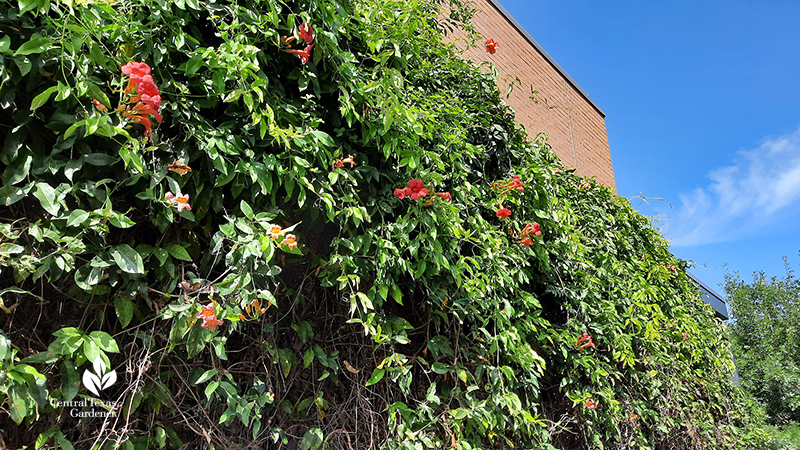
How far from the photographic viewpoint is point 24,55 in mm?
988

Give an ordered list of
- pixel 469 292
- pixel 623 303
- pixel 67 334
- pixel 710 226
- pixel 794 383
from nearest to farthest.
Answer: pixel 67 334 < pixel 469 292 < pixel 623 303 < pixel 794 383 < pixel 710 226

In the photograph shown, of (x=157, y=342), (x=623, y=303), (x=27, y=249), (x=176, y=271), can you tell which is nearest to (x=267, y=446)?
(x=157, y=342)

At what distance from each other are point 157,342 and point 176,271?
184mm

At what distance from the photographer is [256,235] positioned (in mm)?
1140

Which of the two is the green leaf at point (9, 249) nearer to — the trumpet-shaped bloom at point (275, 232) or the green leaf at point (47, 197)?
the green leaf at point (47, 197)

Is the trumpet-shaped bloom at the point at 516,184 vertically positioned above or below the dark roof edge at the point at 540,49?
below

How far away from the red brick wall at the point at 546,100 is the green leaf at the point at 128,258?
3.81m

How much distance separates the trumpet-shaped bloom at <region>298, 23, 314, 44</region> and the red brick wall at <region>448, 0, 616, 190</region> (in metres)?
3.16

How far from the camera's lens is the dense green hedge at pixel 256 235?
1.02 m

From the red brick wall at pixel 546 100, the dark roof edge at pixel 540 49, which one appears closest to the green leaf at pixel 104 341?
the red brick wall at pixel 546 100

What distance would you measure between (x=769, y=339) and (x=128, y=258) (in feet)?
52.7

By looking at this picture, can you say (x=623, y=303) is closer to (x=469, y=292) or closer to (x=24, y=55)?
(x=469, y=292)

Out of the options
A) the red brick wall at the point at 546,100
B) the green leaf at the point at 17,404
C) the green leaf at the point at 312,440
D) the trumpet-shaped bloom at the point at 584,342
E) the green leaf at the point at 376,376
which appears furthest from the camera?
the red brick wall at the point at 546,100

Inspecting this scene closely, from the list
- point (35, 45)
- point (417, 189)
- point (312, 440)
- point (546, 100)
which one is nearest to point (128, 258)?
point (35, 45)
